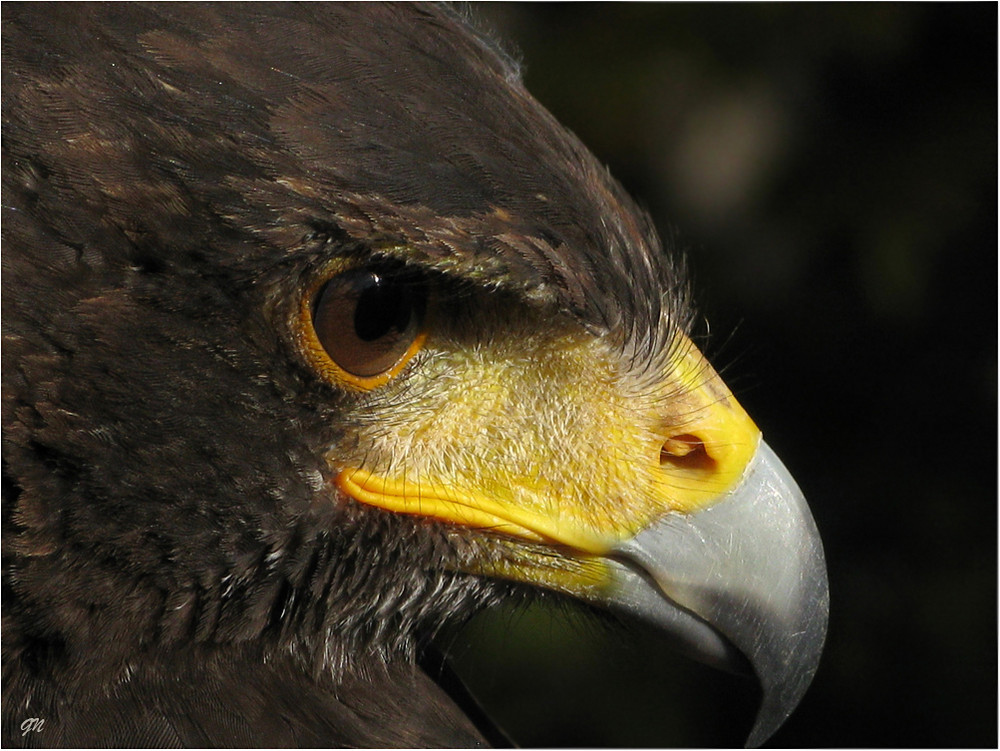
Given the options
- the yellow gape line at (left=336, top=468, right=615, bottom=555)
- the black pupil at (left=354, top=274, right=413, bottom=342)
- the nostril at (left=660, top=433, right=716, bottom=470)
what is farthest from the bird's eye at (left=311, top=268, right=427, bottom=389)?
the nostril at (left=660, top=433, right=716, bottom=470)

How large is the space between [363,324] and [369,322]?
0.4 inches

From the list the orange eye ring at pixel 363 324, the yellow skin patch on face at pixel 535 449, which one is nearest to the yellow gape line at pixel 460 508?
the yellow skin patch on face at pixel 535 449

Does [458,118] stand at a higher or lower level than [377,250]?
higher

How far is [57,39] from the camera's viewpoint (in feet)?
6.09

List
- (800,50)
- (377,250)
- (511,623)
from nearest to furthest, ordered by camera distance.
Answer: (377,250)
(511,623)
(800,50)

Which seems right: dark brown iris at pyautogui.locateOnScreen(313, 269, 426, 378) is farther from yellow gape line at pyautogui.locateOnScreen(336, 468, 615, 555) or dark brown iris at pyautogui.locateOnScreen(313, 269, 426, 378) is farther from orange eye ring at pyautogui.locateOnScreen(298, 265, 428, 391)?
yellow gape line at pyautogui.locateOnScreen(336, 468, 615, 555)

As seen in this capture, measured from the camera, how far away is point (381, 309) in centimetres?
190

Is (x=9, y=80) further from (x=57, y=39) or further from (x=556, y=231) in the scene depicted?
(x=556, y=231)

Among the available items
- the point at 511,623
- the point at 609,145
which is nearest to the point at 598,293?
the point at 511,623

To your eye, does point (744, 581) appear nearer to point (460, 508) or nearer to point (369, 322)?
point (460, 508)

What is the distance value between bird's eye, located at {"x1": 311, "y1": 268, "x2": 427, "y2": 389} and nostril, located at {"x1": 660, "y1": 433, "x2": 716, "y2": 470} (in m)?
0.48

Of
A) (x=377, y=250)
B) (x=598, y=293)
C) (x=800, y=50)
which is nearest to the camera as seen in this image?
(x=377, y=250)

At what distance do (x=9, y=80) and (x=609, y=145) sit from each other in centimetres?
304

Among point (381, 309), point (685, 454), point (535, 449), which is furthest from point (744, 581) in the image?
point (381, 309)
